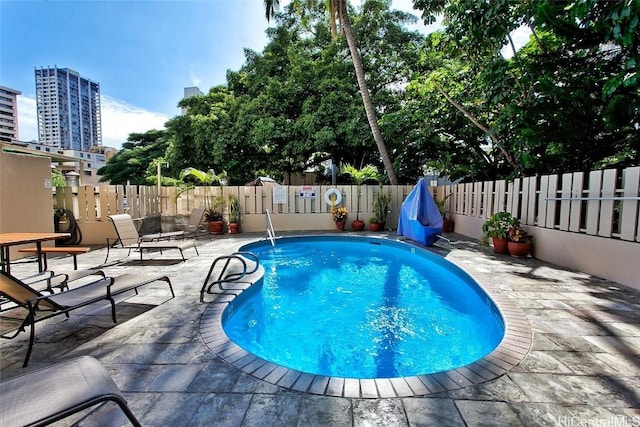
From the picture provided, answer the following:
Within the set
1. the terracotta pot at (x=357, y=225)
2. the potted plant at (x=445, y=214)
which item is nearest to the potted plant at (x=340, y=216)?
the terracotta pot at (x=357, y=225)

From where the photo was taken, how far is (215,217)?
1001 centimetres

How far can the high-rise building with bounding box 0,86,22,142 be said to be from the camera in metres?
8.82

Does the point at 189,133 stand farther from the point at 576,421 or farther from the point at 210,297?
the point at 576,421

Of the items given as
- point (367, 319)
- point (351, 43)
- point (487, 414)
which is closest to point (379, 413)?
point (487, 414)

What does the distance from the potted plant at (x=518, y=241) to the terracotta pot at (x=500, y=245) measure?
0.09 m

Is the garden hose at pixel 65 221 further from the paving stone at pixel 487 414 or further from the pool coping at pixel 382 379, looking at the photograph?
the paving stone at pixel 487 414

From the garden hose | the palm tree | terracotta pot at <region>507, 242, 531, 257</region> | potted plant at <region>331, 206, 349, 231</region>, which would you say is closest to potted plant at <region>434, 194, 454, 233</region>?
the palm tree

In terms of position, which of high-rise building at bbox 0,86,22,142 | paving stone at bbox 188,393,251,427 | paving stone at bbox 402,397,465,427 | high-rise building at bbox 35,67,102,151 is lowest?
paving stone at bbox 188,393,251,427

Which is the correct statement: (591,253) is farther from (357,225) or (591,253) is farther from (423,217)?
(357,225)

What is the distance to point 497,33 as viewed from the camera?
639 centimetres

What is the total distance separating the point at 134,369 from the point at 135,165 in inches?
1231

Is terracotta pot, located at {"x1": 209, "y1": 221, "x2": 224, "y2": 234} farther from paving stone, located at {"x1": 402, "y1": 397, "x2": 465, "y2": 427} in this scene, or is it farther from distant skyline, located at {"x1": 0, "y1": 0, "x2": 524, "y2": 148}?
paving stone, located at {"x1": 402, "y1": 397, "x2": 465, "y2": 427}

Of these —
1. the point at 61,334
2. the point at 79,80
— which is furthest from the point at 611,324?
the point at 79,80

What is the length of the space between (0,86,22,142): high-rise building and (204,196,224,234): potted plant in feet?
18.1
